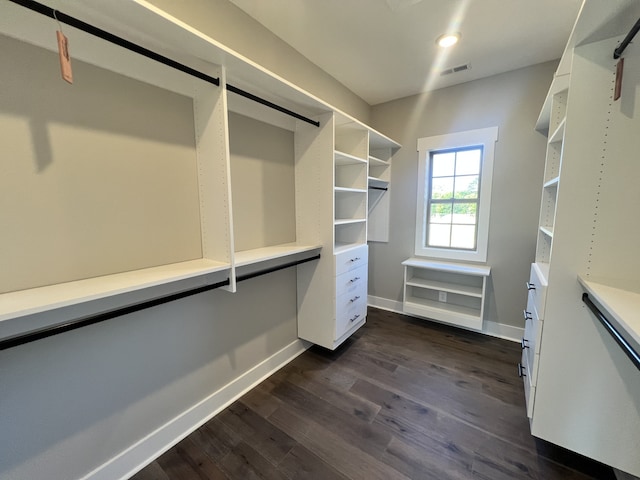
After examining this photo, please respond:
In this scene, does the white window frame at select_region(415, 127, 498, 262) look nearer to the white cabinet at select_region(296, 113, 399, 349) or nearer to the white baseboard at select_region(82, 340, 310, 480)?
the white cabinet at select_region(296, 113, 399, 349)

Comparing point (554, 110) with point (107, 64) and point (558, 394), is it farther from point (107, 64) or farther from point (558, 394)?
point (107, 64)

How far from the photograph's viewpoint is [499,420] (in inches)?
68.1

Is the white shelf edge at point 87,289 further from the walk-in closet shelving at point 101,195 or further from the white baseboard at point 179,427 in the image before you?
the white baseboard at point 179,427

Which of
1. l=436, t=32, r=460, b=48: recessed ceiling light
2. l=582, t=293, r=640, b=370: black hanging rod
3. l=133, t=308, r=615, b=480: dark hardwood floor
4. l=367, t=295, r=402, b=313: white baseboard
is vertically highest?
l=436, t=32, r=460, b=48: recessed ceiling light

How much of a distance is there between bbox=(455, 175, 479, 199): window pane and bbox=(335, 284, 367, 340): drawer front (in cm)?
161

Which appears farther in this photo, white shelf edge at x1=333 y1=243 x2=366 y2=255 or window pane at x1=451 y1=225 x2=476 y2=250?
window pane at x1=451 y1=225 x2=476 y2=250

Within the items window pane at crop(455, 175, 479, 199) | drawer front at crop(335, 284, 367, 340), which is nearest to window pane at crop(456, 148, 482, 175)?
window pane at crop(455, 175, 479, 199)

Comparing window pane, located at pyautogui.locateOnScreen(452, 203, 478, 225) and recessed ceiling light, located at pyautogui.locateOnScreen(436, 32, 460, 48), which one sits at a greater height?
recessed ceiling light, located at pyautogui.locateOnScreen(436, 32, 460, 48)

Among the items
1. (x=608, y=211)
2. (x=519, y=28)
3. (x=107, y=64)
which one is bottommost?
(x=608, y=211)

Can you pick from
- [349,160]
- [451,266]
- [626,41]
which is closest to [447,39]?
[349,160]

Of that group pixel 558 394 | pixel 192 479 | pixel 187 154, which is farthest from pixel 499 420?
pixel 187 154

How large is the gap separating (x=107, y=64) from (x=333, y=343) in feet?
7.76

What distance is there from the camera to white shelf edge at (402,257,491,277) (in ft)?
8.98

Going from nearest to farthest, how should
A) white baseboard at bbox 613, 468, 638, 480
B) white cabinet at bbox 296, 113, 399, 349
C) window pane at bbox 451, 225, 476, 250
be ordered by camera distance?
white baseboard at bbox 613, 468, 638, 480 → white cabinet at bbox 296, 113, 399, 349 → window pane at bbox 451, 225, 476, 250
